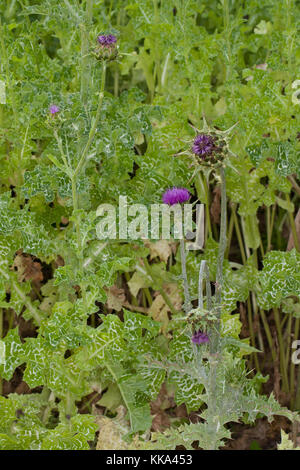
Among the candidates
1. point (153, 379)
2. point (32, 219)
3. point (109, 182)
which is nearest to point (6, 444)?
point (153, 379)

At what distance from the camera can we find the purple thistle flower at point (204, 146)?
36.0 inches

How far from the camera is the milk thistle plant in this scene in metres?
1.08

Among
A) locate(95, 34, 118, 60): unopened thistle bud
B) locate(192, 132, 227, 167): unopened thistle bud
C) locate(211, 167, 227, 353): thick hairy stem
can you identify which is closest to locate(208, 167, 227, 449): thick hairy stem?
locate(211, 167, 227, 353): thick hairy stem

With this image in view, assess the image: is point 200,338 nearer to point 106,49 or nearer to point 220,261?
point 220,261

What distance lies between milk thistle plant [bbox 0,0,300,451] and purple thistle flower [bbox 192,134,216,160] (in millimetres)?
105

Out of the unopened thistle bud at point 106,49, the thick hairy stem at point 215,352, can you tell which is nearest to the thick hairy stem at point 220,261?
the thick hairy stem at point 215,352

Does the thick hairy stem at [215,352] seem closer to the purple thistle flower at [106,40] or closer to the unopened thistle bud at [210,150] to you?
the unopened thistle bud at [210,150]

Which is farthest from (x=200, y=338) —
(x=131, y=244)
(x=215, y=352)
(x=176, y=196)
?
(x=131, y=244)

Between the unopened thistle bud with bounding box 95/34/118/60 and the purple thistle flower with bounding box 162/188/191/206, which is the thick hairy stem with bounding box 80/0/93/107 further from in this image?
the purple thistle flower with bounding box 162/188/191/206

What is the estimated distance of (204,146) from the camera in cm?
92

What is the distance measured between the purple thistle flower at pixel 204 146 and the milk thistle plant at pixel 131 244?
0.10m

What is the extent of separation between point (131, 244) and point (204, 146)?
386 millimetres

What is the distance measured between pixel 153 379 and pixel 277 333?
1.16ft
